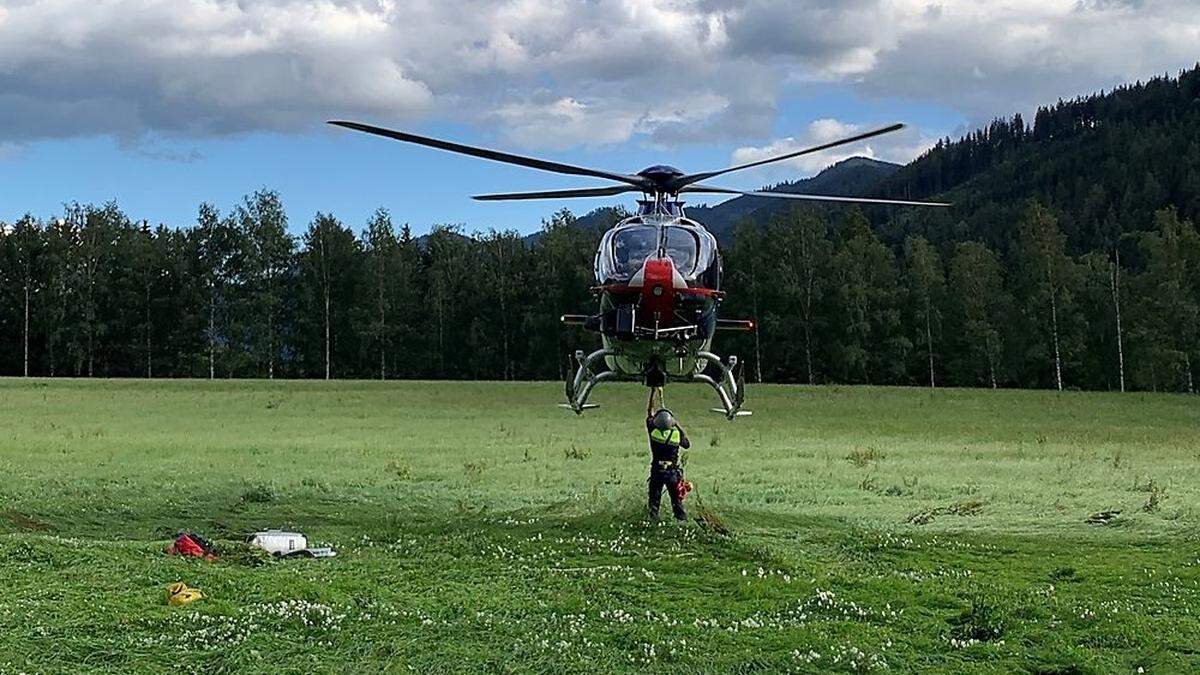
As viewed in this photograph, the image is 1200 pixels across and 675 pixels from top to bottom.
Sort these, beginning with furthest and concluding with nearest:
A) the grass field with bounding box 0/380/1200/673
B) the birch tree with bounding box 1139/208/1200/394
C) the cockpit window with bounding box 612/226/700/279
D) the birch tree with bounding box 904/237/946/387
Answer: the birch tree with bounding box 904/237/946/387 < the birch tree with bounding box 1139/208/1200/394 < the cockpit window with bounding box 612/226/700/279 < the grass field with bounding box 0/380/1200/673

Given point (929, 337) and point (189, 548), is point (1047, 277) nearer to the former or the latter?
point (929, 337)

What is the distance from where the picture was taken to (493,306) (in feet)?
293

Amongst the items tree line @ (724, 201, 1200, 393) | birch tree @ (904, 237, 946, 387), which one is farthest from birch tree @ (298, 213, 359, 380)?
birch tree @ (904, 237, 946, 387)

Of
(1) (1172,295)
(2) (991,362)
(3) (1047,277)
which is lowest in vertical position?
(2) (991,362)

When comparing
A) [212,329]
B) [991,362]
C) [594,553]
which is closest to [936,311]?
[991,362]

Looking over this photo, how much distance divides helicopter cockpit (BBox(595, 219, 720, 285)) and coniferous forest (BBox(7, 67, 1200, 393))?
2312 inches

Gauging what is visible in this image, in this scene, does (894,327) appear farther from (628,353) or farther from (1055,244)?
(628,353)

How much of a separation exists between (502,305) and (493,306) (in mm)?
1433

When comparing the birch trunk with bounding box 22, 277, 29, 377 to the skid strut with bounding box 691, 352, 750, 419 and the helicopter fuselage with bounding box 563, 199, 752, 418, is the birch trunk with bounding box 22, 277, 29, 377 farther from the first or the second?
the helicopter fuselage with bounding box 563, 199, 752, 418

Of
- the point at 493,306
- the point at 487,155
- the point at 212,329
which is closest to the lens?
the point at 487,155

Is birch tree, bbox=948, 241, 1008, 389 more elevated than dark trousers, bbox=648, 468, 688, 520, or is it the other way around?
birch tree, bbox=948, 241, 1008, 389

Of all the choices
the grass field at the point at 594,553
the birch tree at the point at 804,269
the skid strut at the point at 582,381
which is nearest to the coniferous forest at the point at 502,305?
the birch tree at the point at 804,269

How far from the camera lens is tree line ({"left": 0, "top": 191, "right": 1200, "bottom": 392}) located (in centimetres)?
7950

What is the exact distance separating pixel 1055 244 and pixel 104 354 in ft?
226
